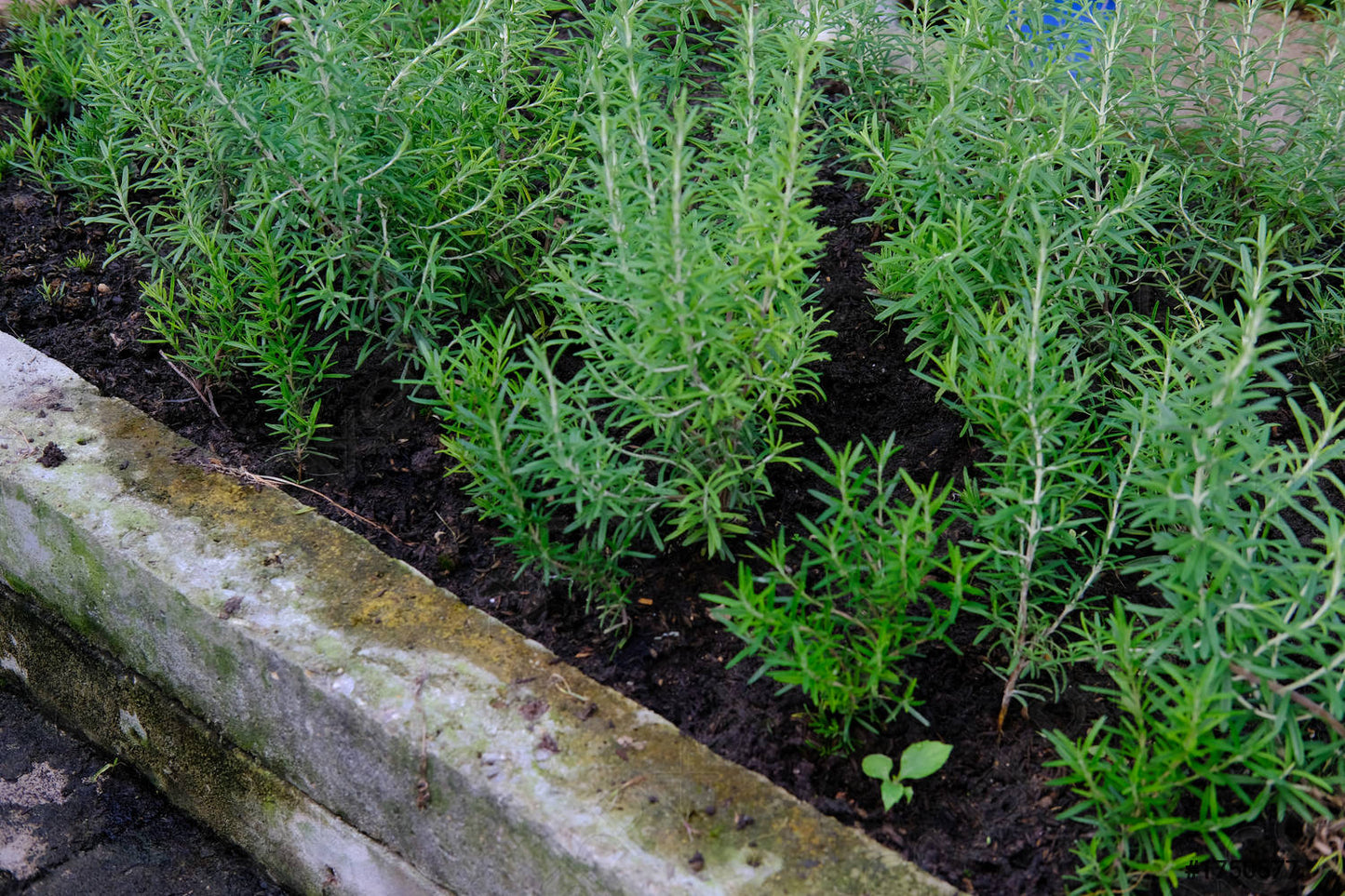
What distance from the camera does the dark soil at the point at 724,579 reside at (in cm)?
196

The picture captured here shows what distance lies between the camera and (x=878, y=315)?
2.61m

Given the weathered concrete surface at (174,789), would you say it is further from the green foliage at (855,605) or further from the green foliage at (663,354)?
the green foliage at (855,605)

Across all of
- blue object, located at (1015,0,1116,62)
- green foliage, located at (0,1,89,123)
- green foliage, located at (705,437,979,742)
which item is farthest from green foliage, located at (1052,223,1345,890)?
green foliage, located at (0,1,89,123)

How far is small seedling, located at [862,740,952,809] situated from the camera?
196 centimetres

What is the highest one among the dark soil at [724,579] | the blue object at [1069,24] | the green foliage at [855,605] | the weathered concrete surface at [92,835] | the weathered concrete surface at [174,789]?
the blue object at [1069,24]

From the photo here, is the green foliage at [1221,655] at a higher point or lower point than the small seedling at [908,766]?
higher

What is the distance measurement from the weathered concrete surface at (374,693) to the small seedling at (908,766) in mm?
125

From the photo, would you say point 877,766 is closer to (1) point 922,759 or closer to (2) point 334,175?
(1) point 922,759

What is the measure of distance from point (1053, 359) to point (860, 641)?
2.22 feet

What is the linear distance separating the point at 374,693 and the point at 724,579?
776mm

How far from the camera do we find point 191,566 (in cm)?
238

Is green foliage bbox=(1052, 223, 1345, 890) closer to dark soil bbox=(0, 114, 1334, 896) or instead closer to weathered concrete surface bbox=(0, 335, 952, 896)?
dark soil bbox=(0, 114, 1334, 896)

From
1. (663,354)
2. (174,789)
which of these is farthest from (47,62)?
(663,354)

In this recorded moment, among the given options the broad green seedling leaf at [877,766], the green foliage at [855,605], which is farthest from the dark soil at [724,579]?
the green foliage at [855,605]
